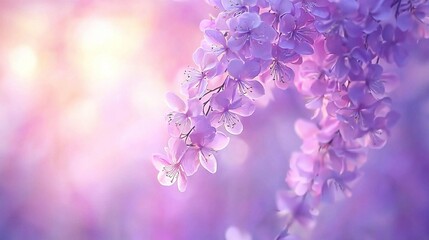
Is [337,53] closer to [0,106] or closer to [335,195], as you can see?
[335,195]

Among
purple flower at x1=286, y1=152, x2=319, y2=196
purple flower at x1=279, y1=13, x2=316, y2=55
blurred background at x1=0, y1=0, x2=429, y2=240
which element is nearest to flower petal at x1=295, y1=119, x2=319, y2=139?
purple flower at x1=286, y1=152, x2=319, y2=196

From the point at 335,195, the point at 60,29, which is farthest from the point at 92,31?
the point at 335,195

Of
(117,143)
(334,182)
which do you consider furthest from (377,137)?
(117,143)

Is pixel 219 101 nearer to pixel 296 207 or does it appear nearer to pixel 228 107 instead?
pixel 228 107

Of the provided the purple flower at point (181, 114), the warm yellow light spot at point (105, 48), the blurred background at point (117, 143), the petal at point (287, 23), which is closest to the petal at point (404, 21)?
the petal at point (287, 23)

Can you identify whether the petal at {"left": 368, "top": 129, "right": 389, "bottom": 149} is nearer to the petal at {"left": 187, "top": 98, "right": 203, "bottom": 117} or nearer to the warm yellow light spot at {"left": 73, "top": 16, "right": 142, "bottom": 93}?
the petal at {"left": 187, "top": 98, "right": 203, "bottom": 117}

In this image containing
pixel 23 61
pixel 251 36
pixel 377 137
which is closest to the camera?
pixel 251 36
